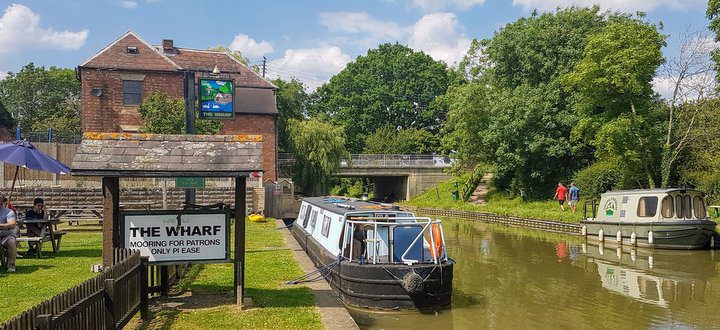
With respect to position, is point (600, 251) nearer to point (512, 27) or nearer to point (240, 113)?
point (512, 27)

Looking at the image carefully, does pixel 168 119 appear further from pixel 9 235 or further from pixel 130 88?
pixel 9 235

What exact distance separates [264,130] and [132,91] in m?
8.94

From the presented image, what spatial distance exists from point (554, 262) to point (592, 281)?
3065 millimetres

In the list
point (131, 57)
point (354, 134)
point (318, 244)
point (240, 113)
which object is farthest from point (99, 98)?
point (354, 134)

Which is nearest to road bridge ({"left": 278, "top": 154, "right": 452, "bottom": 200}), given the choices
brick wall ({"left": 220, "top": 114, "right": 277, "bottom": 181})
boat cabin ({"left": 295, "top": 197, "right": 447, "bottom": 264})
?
brick wall ({"left": 220, "top": 114, "right": 277, "bottom": 181})

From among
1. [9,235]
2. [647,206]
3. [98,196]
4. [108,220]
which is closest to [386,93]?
[98,196]

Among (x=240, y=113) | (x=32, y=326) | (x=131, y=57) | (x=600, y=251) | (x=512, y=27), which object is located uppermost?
(x=512, y=27)

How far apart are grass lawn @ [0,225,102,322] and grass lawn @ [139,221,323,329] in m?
1.90

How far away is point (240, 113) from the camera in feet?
125

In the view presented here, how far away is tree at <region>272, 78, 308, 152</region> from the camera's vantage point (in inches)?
1756

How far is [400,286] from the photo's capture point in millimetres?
10461

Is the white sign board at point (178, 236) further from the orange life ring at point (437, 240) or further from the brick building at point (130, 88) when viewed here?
the brick building at point (130, 88)

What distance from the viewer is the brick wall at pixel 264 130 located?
126 ft

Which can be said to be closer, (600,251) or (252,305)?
(252,305)
